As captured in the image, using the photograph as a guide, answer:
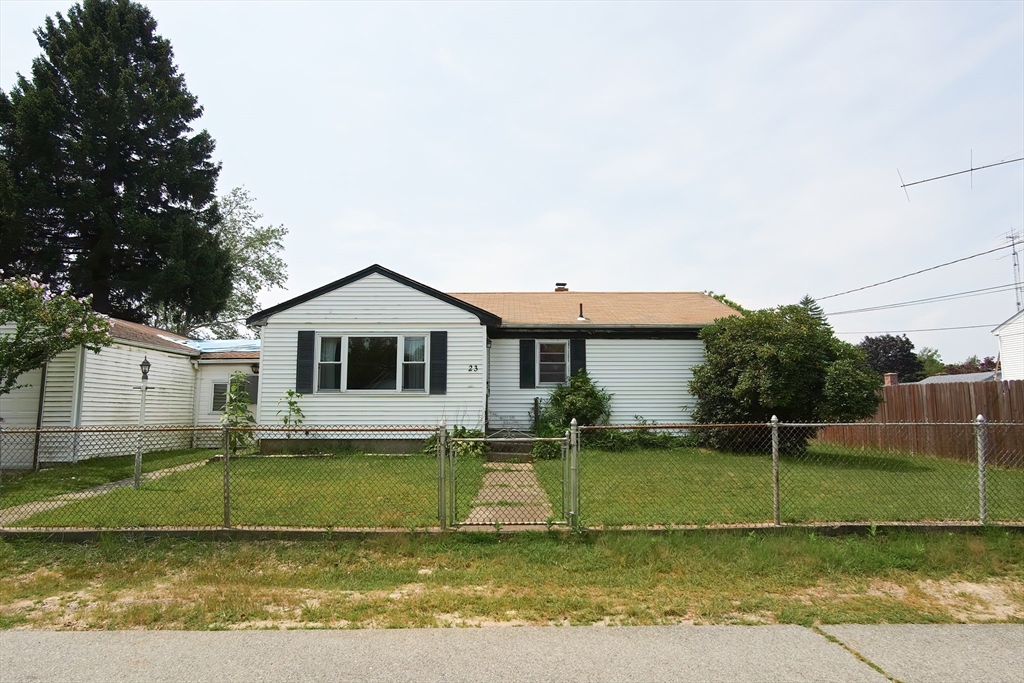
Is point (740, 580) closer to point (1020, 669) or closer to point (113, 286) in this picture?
point (1020, 669)

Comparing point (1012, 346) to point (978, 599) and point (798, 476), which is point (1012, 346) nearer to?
point (798, 476)

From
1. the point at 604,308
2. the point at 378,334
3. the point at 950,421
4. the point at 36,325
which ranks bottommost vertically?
the point at 950,421

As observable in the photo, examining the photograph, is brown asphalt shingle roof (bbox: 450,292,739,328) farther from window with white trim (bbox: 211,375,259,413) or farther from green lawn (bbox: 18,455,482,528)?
window with white trim (bbox: 211,375,259,413)

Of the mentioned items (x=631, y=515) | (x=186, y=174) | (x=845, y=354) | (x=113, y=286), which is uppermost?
(x=186, y=174)

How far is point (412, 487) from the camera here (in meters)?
8.88

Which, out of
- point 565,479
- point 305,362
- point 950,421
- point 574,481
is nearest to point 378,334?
point 305,362

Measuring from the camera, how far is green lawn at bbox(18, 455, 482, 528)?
6.88 m

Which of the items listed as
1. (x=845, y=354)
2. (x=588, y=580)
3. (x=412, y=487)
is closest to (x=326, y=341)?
(x=412, y=487)

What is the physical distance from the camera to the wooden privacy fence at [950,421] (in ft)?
39.0

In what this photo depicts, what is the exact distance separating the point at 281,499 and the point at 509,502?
9.46 feet

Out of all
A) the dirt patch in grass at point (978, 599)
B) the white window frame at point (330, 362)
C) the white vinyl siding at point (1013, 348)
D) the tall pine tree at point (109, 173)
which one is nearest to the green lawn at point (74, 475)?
the white window frame at point (330, 362)

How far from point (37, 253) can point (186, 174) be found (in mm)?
6474

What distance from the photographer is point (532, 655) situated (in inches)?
159

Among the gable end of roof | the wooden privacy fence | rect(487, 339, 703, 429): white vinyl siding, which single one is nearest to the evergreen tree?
the wooden privacy fence
